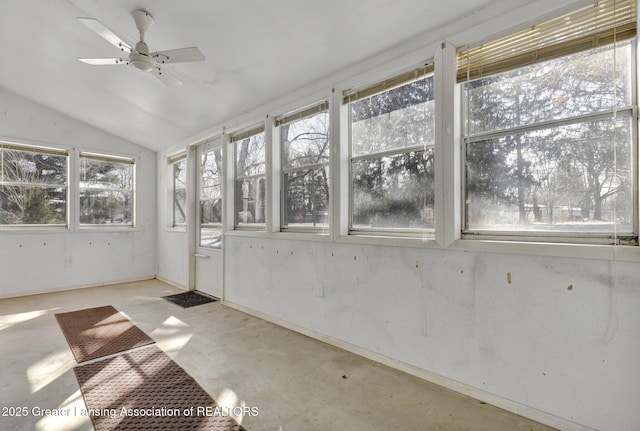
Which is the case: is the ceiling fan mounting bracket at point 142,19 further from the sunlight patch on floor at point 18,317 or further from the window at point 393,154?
the sunlight patch on floor at point 18,317

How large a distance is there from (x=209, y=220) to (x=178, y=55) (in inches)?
116

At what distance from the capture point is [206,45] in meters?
2.88

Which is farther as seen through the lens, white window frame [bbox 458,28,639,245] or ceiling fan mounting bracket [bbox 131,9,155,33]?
ceiling fan mounting bracket [bbox 131,9,155,33]

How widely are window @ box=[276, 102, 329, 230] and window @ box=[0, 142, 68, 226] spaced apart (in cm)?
400

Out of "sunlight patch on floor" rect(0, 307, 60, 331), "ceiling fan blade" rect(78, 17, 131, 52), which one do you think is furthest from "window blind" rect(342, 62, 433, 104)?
"sunlight patch on floor" rect(0, 307, 60, 331)

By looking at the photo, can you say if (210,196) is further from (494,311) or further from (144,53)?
(494,311)

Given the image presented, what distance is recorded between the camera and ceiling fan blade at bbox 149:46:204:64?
241 centimetres

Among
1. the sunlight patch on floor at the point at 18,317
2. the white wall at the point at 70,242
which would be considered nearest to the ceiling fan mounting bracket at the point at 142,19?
the sunlight patch on floor at the point at 18,317

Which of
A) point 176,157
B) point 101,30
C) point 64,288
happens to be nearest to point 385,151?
point 101,30

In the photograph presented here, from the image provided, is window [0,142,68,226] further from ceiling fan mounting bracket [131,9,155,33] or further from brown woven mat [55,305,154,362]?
ceiling fan mounting bracket [131,9,155,33]

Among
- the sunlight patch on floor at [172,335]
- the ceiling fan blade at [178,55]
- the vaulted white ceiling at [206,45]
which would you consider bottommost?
the sunlight patch on floor at [172,335]

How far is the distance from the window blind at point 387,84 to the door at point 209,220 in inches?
89.8

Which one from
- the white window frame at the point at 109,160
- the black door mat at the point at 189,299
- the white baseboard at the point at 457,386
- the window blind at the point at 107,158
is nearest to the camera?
the white baseboard at the point at 457,386

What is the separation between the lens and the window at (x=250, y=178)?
4008mm
